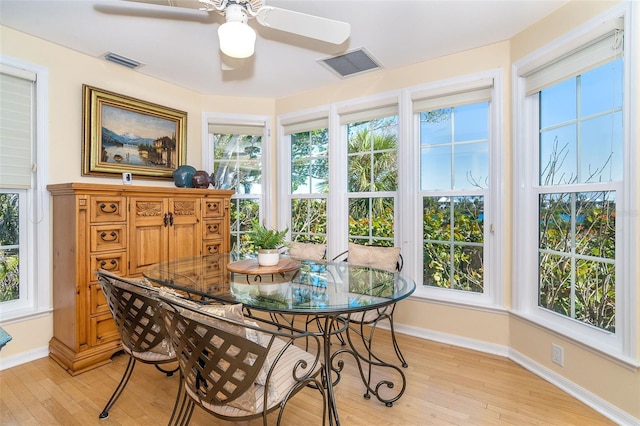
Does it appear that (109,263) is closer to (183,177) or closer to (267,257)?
(183,177)

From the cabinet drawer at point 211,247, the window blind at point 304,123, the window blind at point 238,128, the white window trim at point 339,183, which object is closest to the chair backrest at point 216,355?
the cabinet drawer at point 211,247

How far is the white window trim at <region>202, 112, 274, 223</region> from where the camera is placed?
12.7 feet

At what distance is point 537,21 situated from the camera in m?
2.38

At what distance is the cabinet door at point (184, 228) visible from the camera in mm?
3029

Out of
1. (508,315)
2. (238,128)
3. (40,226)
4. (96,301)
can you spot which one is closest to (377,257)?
(508,315)

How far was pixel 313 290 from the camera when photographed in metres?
1.88

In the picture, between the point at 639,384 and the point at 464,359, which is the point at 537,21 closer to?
the point at 639,384

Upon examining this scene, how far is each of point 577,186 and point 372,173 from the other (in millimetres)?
1771

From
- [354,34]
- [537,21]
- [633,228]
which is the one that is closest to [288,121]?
[354,34]

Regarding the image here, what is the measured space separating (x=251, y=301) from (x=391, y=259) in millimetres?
1343

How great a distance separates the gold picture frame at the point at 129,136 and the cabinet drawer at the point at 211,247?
35.0 inches

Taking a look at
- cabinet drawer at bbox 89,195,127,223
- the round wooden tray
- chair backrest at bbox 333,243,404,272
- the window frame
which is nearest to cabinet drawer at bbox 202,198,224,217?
the window frame

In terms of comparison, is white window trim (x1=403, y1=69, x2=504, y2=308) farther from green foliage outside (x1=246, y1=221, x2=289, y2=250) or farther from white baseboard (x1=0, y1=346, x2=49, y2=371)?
white baseboard (x1=0, y1=346, x2=49, y2=371)

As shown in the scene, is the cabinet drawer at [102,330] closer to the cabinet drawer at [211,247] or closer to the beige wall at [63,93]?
the beige wall at [63,93]
